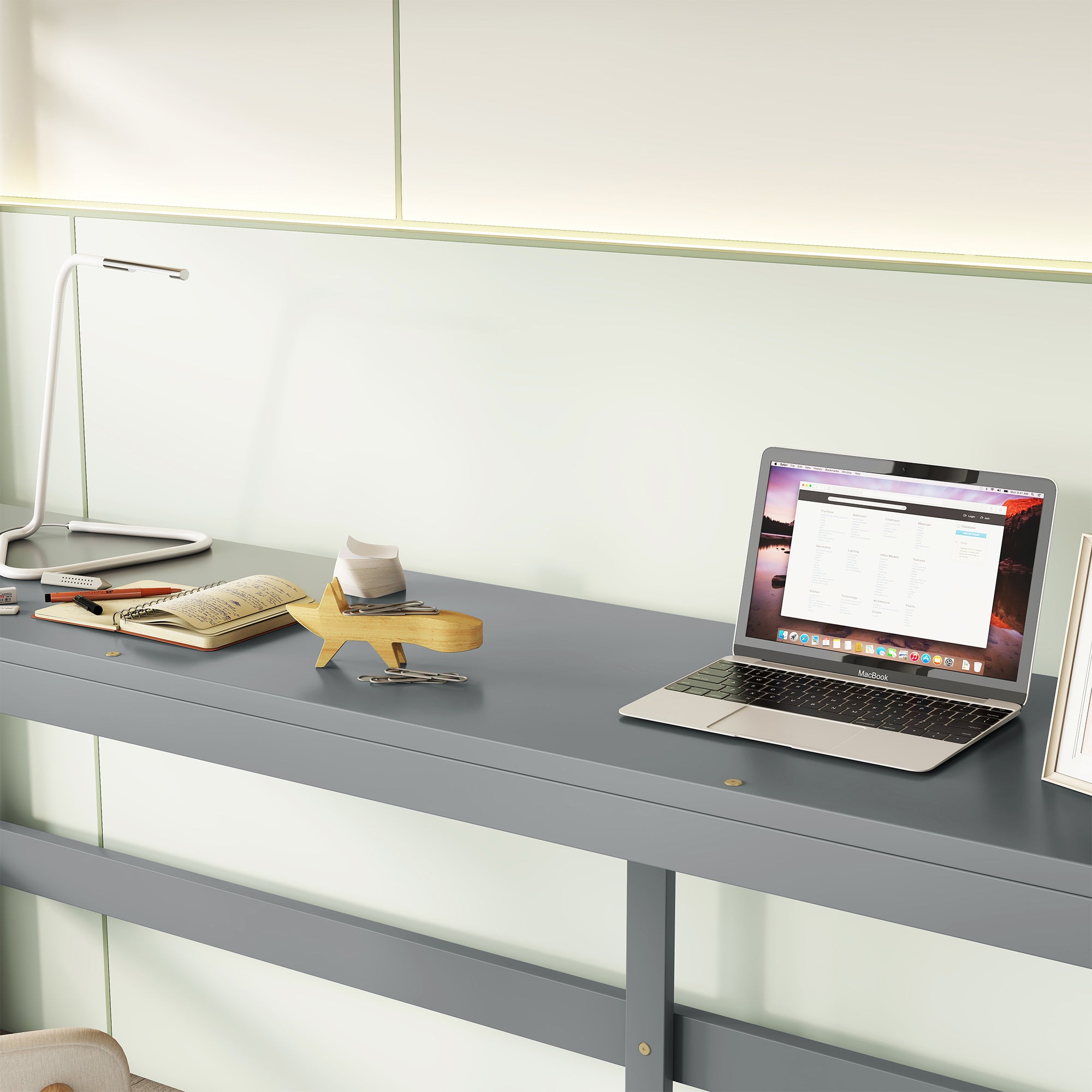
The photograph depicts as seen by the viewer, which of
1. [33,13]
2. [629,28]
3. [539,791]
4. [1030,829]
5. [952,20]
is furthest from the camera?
[33,13]

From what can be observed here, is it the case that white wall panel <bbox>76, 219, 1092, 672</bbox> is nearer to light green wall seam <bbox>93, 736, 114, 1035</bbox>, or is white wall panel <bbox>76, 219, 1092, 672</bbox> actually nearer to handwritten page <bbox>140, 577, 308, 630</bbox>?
handwritten page <bbox>140, 577, 308, 630</bbox>

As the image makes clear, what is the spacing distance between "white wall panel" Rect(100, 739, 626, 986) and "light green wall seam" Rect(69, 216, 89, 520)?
45 cm

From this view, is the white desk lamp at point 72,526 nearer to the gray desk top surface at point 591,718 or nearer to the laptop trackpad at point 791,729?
the gray desk top surface at point 591,718

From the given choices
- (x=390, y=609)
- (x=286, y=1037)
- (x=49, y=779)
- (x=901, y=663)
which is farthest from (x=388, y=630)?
(x=49, y=779)

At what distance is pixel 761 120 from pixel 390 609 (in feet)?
2.47

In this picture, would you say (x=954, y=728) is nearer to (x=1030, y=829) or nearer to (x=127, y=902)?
(x=1030, y=829)

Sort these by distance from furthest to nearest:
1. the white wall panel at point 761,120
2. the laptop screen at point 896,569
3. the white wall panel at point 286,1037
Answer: the white wall panel at point 286,1037 → the white wall panel at point 761,120 → the laptop screen at point 896,569

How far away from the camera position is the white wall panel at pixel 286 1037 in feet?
6.86

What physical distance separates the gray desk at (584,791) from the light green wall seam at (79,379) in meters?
0.21

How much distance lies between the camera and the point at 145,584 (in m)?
1.81

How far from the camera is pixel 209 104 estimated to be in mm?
2070

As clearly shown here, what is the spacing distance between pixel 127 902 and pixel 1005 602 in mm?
1521

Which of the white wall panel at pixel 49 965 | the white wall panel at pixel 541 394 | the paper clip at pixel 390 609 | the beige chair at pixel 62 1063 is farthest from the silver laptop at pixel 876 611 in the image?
the white wall panel at pixel 49 965

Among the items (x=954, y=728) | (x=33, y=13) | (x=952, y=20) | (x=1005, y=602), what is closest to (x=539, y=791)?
(x=954, y=728)
